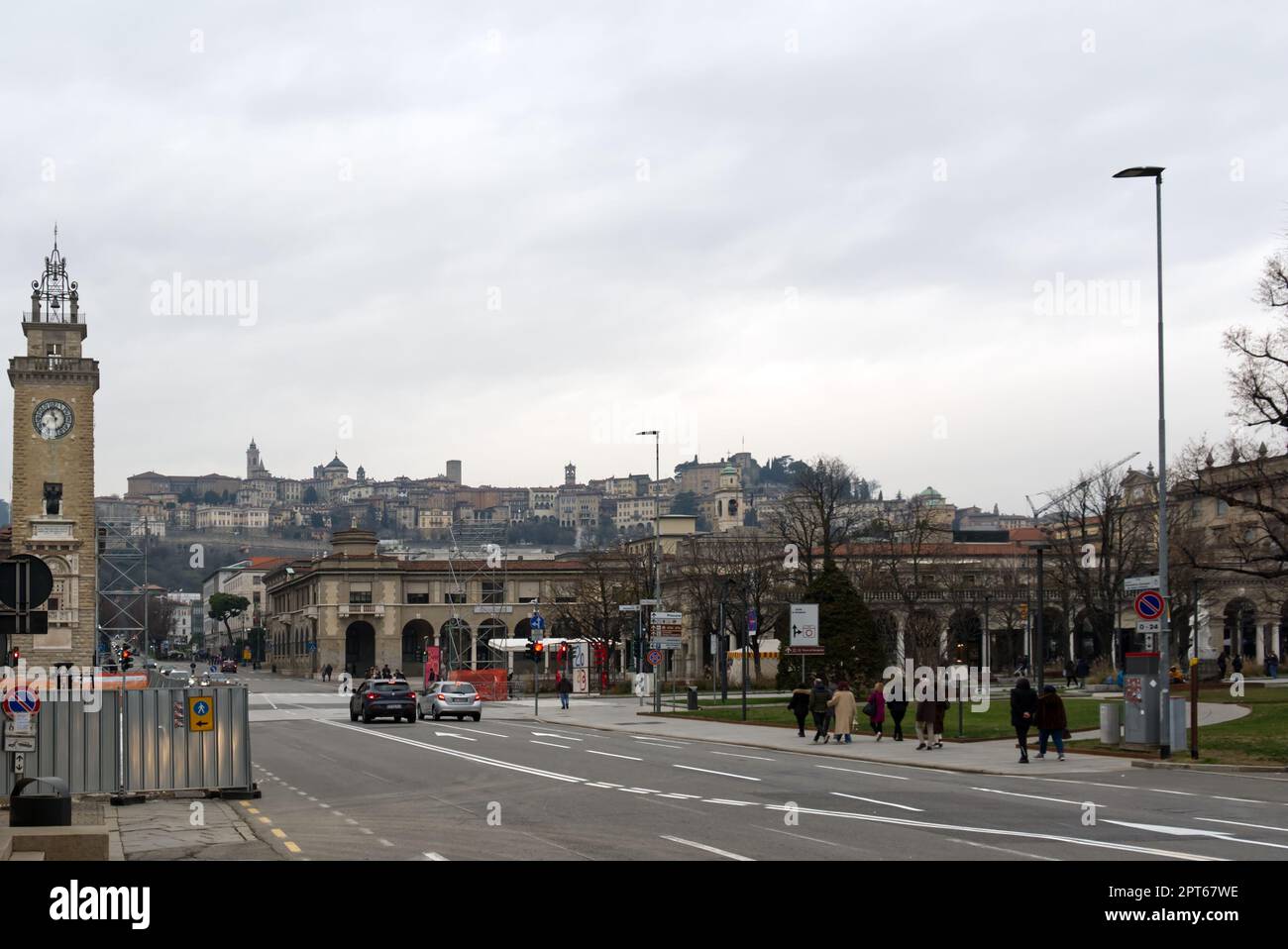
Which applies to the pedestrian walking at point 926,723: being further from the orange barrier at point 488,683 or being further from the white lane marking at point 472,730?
the orange barrier at point 488,683

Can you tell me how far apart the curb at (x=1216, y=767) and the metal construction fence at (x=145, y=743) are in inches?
660

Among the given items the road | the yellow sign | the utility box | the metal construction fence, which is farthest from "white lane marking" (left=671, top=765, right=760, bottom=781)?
the yellow sign

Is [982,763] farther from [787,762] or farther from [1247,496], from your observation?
[1247,496]

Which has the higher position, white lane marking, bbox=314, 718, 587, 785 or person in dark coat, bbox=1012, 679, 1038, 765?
person in dark coat, bbox=1012, 679, 1038, 765

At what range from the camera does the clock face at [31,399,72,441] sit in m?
96.2

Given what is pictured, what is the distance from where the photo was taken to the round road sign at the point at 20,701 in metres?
18.8

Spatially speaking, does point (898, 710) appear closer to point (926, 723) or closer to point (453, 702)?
point (926, 723)

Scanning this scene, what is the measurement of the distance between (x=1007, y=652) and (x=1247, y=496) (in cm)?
2979

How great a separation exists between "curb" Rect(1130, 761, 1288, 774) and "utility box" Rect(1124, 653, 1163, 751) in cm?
156

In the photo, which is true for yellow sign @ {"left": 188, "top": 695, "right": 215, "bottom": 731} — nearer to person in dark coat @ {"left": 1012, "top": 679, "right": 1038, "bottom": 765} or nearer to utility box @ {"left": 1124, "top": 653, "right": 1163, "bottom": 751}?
person in dark coat @ {"left": 1012, "top": 679, "right": 1038, "bottom": 765}

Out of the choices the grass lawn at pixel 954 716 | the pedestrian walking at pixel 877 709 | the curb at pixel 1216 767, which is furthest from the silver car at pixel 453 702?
the curb at pixel 1216 767
